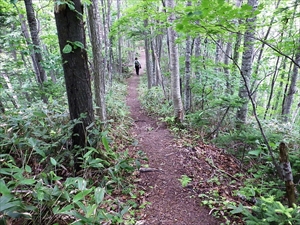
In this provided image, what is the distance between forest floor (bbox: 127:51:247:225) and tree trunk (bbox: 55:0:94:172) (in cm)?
151

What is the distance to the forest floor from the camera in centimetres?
278

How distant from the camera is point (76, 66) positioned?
316 centimetres

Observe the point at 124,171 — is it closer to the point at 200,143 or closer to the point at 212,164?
the point at 212,164

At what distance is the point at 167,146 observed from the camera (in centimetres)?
504

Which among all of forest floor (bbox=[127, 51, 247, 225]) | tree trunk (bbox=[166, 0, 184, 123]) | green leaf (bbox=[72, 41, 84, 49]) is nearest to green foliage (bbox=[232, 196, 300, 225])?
forest floor (bbox=[127, 51, 247, 225])

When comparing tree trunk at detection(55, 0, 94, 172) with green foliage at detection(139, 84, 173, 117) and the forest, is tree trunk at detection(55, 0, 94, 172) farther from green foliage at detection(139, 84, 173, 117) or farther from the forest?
green foliage at detection(139, 84, 173, 117)

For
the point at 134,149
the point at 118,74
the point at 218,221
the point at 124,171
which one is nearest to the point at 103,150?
the point at 124,171

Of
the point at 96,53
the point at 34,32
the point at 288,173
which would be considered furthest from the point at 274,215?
the point at 34,32

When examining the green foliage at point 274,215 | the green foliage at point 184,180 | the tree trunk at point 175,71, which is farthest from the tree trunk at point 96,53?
the green foliage at point 274,215

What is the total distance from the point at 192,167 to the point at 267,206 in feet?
6.25

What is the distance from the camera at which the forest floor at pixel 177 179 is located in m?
2.78

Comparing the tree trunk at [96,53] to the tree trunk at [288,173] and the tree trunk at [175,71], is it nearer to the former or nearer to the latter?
the tree trunk at [175,71]

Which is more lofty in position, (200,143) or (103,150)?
(103,150)

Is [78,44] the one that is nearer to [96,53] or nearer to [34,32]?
[96,53]
